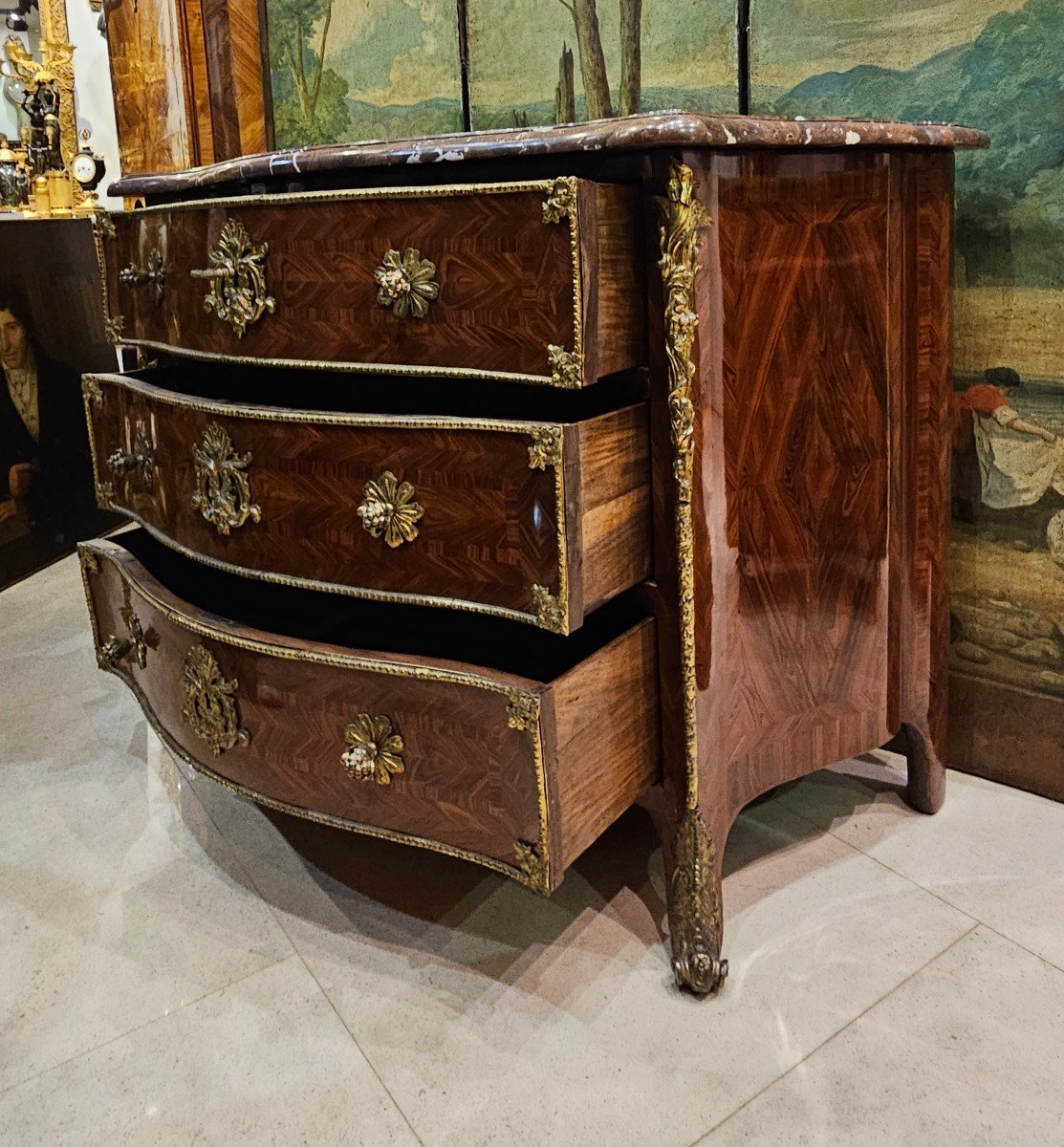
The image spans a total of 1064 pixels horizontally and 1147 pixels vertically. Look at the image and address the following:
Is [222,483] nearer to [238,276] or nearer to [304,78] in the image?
[238,276]

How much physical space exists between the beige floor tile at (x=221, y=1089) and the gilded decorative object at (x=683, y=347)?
519 mm

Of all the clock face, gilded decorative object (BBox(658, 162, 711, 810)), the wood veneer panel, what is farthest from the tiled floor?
the clock face

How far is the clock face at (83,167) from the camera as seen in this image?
12.6ft

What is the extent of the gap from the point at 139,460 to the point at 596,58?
3.01ft

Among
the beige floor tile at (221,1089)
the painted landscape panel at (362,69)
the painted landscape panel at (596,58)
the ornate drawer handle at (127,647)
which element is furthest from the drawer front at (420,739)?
the painted landscape panel at (362,69)

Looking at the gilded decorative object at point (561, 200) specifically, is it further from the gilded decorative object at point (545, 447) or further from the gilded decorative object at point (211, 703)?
the gilded decorative object at point (211, 703)

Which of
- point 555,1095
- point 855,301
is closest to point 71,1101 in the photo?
point 555,1095

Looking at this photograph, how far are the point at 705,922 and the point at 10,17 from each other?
4.54m

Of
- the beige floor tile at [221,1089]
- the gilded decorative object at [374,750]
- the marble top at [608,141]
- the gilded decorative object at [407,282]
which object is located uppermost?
the marble top at [608,141]

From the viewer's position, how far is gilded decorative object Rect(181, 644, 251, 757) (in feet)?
4.03

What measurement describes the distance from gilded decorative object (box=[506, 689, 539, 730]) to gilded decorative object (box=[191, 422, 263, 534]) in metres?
0.38

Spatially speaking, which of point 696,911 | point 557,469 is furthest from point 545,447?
point 696,911

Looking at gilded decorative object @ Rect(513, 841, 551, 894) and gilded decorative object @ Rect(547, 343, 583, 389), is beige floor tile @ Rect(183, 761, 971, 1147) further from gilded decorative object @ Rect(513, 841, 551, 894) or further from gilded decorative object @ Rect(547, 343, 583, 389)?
gilded decorative object @ Rect(547, 343, 583, 389)

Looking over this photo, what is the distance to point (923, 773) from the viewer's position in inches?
58.6
